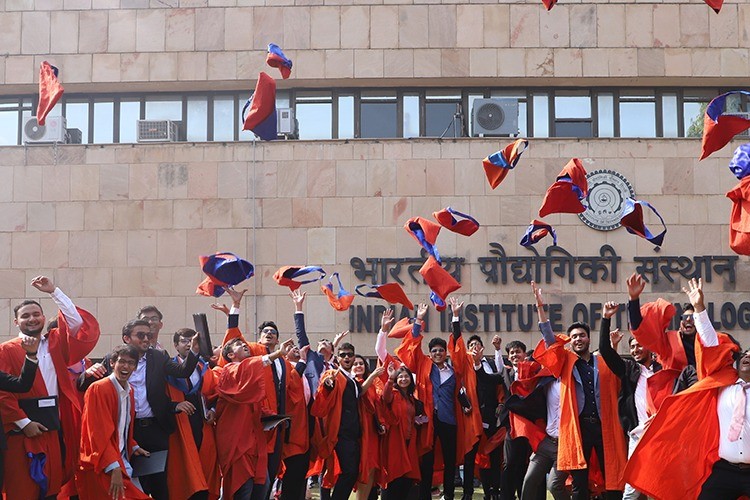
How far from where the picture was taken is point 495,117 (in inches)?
857

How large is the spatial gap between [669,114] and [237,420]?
45.7ft

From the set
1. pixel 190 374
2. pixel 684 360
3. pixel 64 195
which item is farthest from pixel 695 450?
pixel 64 195

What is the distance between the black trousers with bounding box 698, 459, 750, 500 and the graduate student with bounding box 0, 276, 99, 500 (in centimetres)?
523

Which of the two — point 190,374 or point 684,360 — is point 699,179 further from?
point 190,374

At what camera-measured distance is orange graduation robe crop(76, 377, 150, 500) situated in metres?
9.26

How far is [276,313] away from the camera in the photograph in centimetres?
2120

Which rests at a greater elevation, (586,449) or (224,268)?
(224,268)

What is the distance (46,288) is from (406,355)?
5507 mm

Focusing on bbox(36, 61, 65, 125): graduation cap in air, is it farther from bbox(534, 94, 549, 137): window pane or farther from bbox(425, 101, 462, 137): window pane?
bbox(534, 94, 549, 137): window pane

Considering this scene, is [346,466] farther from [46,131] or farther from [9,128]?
[9,128]

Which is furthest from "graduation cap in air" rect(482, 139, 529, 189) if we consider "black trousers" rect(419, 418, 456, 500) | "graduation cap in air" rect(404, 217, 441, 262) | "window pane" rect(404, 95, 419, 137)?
"window pane" rect(404, 95, 419, 137)

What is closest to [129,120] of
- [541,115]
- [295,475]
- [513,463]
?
[541,115]

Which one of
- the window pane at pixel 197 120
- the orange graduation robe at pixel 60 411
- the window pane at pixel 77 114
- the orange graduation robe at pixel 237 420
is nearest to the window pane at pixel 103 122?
the window pane at pixel 77 114

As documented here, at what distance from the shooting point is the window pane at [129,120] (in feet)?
73.8
